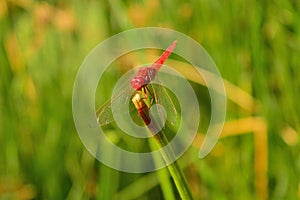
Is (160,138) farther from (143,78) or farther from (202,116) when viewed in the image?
(202,116)

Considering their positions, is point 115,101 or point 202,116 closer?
point 115,101

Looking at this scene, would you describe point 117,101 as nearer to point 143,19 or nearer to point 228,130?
point 228,130

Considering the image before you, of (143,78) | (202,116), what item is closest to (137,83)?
(143,78)

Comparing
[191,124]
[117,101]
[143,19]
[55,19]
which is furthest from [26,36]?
[117,101]

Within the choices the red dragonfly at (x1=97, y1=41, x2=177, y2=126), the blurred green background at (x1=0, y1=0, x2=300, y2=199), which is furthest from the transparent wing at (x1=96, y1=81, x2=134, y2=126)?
the blurred green background at (x1=0, y1=0, x2=300, y2=199)

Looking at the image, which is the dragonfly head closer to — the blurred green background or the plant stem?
the plant stem
